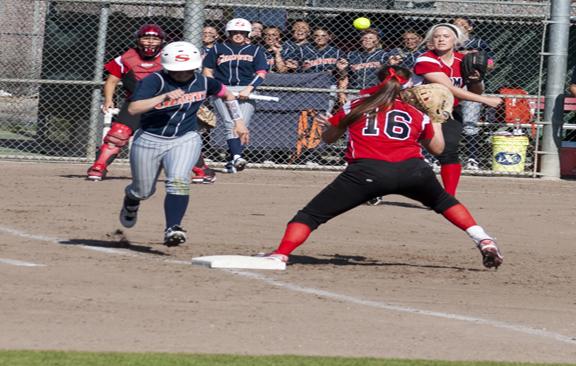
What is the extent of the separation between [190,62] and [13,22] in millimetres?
17241

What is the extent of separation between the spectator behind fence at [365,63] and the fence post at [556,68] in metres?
2.20

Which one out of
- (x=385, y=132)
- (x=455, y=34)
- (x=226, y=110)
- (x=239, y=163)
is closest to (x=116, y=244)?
(x=385, y=132)

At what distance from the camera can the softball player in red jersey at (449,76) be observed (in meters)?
Answer: 10.9

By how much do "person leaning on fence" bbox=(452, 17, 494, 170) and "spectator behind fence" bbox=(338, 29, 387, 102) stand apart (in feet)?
3.48

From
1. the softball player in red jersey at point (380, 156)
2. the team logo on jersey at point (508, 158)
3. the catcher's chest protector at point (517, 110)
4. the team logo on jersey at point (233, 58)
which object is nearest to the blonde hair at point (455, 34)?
the softball player in red jersey at point (380, 156)

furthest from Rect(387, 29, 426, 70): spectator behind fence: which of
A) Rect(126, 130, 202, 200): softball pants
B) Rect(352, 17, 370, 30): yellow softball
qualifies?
Rect(126, 130, 202, 200): softball pants

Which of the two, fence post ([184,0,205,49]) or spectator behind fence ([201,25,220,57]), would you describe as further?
spectator behind fence ([201,25,220,57])

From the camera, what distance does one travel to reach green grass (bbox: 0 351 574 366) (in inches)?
227

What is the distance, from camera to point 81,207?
1217 cm

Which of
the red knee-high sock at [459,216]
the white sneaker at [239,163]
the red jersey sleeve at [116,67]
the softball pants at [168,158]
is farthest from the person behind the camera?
the white sneaker at [239,163]

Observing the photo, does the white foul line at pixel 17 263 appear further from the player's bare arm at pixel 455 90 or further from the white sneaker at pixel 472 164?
the white sneaker at pixel 472 164

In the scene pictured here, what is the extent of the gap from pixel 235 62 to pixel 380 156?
23.4 feet

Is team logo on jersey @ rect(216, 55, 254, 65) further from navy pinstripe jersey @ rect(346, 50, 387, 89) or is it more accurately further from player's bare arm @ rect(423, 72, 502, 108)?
player's bare arm @ rect(423, 72, 502, 108)

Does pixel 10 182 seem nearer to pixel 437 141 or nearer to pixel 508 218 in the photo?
pixel 508 218
